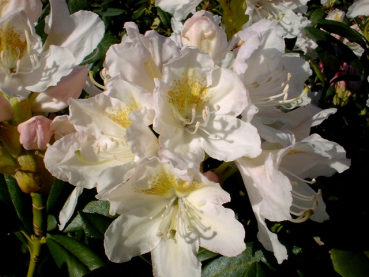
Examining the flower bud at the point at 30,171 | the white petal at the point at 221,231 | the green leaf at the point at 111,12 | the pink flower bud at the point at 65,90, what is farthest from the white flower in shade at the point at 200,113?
the green leaf at the point at 111,12

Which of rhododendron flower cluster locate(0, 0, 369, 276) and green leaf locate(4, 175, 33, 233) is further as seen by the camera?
green leaf locate(4, 175, 33, 233)

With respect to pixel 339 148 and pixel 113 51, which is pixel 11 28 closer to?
pixel 113 51

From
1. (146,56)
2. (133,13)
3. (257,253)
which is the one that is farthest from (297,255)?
(133,13)

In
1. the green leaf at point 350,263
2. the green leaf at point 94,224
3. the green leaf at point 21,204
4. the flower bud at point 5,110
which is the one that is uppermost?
the flower bud at point 5,110

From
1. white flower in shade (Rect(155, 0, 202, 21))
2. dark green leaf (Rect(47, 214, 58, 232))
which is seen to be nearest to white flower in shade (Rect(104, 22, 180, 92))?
dark green leaf (Rect(47, 214, 58, 232))

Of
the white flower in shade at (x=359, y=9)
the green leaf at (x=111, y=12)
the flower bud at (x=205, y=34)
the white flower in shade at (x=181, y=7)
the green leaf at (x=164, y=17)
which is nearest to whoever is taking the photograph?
the flower bud at (x=205, y=34)

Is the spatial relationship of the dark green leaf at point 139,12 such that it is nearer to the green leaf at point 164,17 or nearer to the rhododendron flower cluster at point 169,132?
the green leaf at point 164,17

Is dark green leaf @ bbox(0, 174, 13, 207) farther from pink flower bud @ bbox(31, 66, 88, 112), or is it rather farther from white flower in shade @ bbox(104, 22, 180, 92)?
white flower in shade @ bbox(104, 22, 180, 92)
